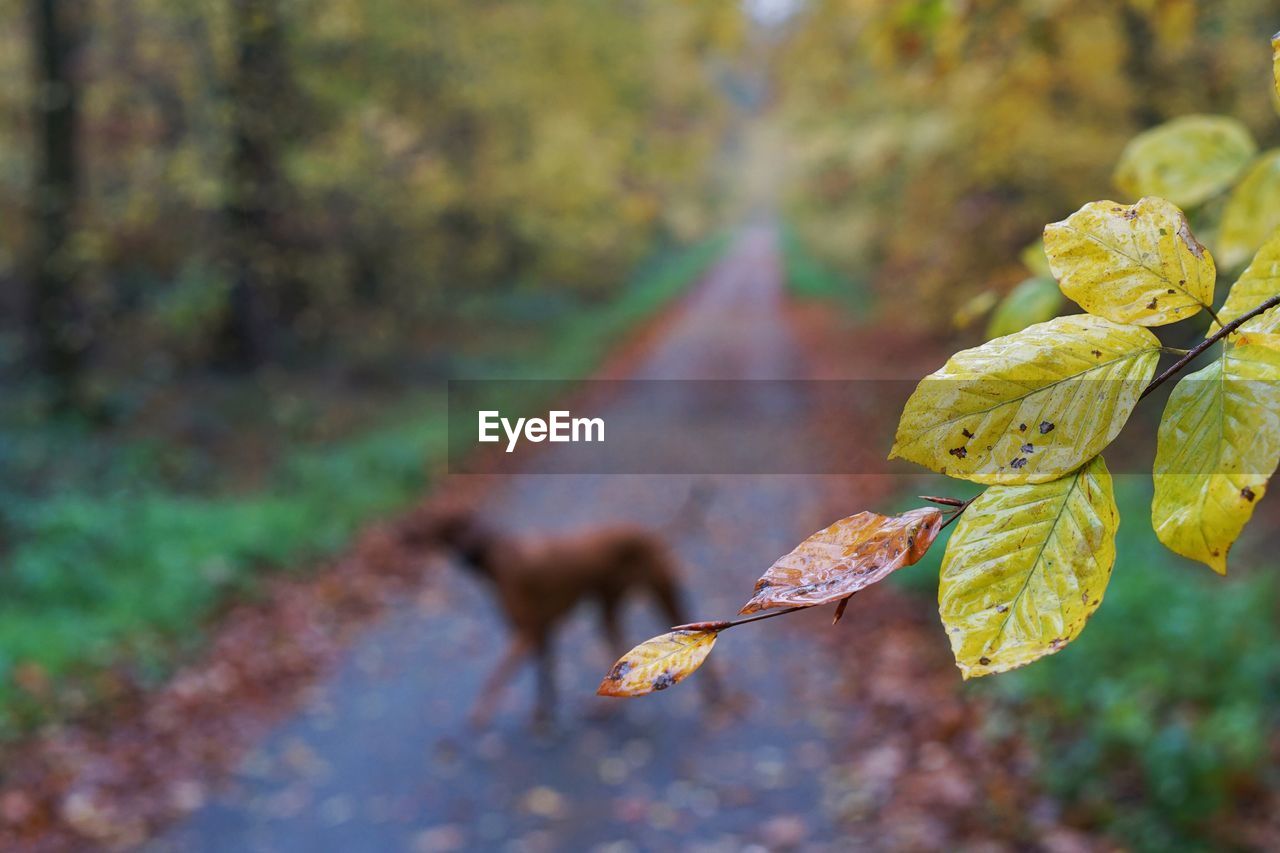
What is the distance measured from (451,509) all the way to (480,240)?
18.6 ft

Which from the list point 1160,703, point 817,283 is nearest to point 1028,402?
point 1160,703

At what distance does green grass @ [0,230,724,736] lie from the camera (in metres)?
6.01

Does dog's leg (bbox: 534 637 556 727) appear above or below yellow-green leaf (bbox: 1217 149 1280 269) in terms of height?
above

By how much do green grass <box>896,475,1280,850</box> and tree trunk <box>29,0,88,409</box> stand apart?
820cm

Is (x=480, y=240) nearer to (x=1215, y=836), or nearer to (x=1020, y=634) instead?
(x=1215, y=836)

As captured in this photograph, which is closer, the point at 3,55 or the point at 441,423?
the point at 3,55

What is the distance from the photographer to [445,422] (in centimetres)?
1212

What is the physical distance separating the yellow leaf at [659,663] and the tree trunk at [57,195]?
10301 millimetres

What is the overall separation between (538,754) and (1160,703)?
3126 mm

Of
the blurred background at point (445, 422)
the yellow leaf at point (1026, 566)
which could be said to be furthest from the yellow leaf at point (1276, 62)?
the blurred background at point (445, 422)

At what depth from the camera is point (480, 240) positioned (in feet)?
47.2

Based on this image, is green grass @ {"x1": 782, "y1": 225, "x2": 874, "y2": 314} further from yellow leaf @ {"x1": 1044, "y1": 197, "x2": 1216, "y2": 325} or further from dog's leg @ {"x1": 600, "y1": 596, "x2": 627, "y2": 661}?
yellow leaf @ {"x1": 1044, "y1": 197, "x2": 1216, "y2": 325}

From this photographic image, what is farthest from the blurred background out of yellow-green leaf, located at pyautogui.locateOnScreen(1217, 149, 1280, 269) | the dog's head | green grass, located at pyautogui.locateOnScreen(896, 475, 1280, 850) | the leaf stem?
the dog's head

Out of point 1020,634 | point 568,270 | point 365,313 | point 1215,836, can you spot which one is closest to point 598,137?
point 568,270
